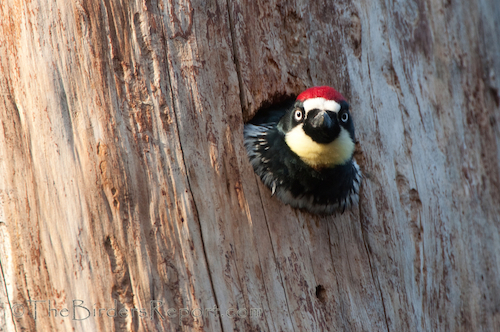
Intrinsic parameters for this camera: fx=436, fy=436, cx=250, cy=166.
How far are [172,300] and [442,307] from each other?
1.90 metres

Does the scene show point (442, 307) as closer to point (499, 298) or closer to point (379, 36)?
point (499, 298)

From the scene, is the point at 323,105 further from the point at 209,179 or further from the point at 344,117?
the point at 209,179

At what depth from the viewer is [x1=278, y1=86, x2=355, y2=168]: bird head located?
2631 millimetres

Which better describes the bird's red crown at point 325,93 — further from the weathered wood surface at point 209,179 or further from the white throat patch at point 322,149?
the weathered wood surface at point 209,179

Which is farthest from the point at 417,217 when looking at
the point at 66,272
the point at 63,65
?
the point at 63,65

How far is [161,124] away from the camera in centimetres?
254

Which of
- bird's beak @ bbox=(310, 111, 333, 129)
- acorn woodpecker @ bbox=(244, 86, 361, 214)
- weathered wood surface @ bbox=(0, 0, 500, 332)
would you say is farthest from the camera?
acorn woodpecker @ bbox=(244, 86, 361, 214)

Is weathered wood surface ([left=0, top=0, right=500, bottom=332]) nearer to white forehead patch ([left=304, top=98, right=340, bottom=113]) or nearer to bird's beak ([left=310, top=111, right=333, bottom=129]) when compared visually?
white forehead patch ([left=304, top=98, right=340, bottom=113])

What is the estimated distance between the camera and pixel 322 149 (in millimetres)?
2781

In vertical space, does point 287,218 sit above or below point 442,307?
above

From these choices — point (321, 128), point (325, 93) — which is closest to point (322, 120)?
point (321, 128)

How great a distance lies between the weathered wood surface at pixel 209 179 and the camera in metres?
2.41

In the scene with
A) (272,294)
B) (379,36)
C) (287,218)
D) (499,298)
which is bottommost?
(499,298)

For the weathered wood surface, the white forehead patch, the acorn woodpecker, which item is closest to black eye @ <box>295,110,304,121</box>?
the acorn woodpecker
